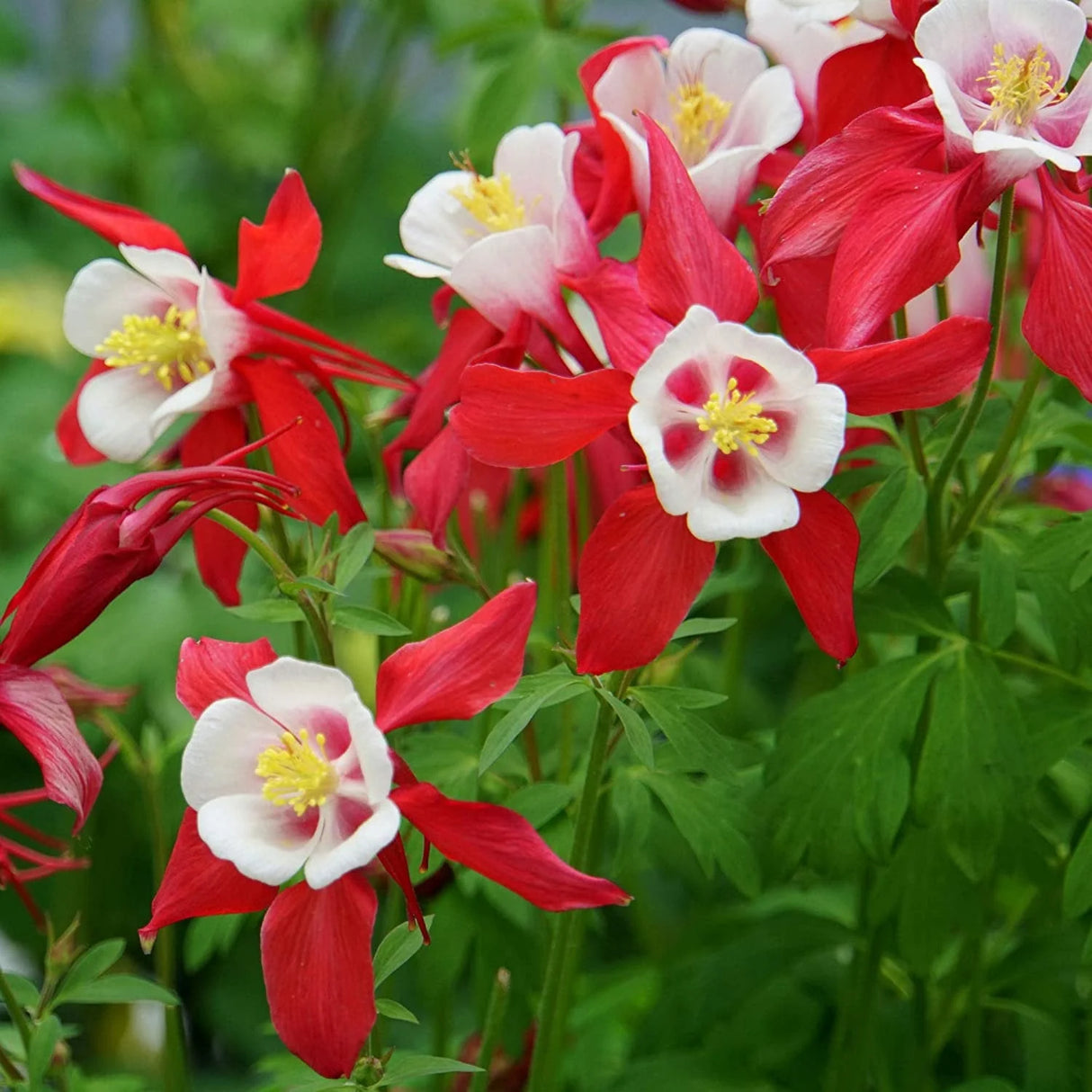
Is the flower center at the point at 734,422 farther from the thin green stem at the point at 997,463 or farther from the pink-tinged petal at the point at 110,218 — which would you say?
the pink-tinged petal at the point at 110,218

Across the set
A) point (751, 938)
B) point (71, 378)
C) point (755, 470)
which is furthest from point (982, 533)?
point (71, 378)

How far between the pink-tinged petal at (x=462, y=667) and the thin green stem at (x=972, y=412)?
18cm

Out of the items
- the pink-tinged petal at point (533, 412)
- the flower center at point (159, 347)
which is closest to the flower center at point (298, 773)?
the pink-tinged petal at point (533, 412)

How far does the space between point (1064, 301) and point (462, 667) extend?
9.2 inches

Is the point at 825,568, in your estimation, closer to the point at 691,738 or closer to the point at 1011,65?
the point at 691,738

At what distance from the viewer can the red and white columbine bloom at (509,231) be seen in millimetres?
601

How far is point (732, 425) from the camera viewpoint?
0.53 m

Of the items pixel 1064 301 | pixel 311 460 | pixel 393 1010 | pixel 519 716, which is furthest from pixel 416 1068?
pixel 1064 301

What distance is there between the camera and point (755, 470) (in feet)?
1.77

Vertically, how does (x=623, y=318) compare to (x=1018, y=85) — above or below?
below

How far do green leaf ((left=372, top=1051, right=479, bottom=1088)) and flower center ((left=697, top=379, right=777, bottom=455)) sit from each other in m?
0.22

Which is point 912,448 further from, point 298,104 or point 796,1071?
point 298,104

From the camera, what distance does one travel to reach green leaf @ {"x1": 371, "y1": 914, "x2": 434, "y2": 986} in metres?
0.54

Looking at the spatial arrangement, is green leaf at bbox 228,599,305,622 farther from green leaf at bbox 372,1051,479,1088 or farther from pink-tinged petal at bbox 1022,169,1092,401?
pink-tinged petal at bbox 1022,169,1092,401
